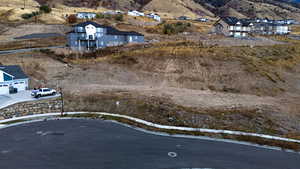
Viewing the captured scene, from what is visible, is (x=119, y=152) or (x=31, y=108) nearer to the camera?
(x=119, y=152)

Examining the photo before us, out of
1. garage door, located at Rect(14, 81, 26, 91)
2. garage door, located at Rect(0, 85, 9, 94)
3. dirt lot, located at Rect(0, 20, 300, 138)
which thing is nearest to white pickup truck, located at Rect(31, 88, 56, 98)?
dirt lot, located at Rect(0, 20, 300, 138)

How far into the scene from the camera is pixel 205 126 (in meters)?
22.1

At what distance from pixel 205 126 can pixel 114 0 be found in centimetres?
17786

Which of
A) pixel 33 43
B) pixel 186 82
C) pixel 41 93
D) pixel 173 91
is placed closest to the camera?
pixel 41 93

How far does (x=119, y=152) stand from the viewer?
16.5 metres

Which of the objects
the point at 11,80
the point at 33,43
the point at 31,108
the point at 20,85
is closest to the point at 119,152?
the point at 31,108

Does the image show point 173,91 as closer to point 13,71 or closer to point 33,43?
point 13,71

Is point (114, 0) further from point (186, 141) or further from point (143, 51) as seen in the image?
point (186, 141)

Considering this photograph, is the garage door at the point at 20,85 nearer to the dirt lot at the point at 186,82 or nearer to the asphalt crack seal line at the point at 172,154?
the dirt lot at the point at 186,82

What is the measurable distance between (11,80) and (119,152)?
2200 cm

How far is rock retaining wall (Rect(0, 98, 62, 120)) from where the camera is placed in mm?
24172

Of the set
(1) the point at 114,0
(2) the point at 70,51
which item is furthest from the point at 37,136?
(1) the point at 114,0

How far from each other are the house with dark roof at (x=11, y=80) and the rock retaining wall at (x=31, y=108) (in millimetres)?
5711

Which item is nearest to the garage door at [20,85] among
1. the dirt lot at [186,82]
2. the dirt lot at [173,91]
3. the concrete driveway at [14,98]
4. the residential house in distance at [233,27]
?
the concrete driveway at [14,98]
